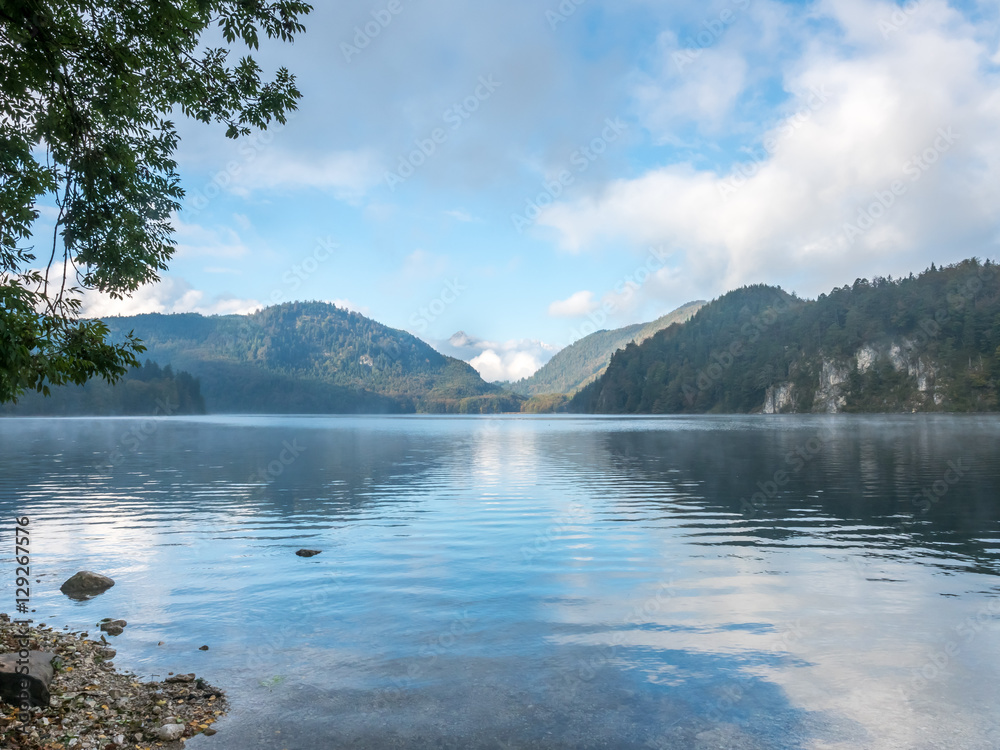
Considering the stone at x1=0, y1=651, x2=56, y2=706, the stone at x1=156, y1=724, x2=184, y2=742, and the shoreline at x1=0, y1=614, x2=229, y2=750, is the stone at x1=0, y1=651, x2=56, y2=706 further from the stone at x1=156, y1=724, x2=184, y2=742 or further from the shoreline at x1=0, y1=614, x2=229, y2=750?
the stone at x1=156, y1=724, x2=184, y2=742

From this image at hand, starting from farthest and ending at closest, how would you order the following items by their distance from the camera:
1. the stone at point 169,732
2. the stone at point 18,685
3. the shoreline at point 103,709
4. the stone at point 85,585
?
1. the stone at point 85,585
2. the stone at point 18,685
3. the stone at point 169,732
4. the shoreline at point 103,709

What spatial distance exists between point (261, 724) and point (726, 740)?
8.87 meters

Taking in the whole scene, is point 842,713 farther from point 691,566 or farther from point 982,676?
point 691,566

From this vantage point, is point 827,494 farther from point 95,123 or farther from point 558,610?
point 95,123

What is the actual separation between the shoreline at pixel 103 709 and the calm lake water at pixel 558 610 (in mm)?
624

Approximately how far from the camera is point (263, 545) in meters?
29.5

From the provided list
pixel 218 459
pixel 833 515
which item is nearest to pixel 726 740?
pixel 833 515

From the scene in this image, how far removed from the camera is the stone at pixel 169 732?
1064 centimetres

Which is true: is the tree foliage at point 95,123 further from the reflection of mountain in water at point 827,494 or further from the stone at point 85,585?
the reflection of mountain in water at point 827,494

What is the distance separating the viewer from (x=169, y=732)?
10.7 meters

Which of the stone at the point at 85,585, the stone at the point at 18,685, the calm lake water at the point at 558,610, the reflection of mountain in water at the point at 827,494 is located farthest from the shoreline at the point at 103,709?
the reflection of mountain in water at the point at 827,494

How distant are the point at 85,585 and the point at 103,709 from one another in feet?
41.3

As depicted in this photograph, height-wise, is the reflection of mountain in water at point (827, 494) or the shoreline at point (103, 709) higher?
the shoreline at point (103, 709)

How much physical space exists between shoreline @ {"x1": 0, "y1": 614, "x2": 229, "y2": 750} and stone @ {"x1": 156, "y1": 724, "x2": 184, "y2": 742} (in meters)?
0.02
